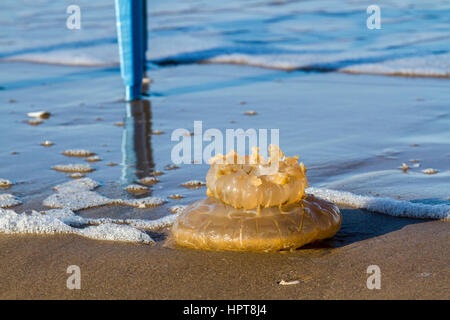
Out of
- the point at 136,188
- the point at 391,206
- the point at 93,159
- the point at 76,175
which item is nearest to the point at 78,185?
the point at 76,175

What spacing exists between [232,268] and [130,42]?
13.1 feet

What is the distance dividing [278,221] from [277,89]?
4254 mm

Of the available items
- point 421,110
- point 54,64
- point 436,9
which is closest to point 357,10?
point 436,9

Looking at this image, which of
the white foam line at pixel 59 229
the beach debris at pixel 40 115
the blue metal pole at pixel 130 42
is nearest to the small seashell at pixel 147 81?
the blue metal pole at pixel 130 42

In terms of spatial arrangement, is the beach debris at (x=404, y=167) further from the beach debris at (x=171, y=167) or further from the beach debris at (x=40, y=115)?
the beach debris at (x=40, y=115)

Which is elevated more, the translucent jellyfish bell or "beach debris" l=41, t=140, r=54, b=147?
the translucent jellyfish bell

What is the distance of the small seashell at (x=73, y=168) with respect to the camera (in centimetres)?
462

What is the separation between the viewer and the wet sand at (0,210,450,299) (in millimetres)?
Result: 2704

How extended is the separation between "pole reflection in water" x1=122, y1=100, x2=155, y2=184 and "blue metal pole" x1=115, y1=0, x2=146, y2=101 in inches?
6.9

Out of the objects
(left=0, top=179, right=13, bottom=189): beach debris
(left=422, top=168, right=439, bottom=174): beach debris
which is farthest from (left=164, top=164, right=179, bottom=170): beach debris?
(left=422, top=168, right=439, bottom=174): beach debris

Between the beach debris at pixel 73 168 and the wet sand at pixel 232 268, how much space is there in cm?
126

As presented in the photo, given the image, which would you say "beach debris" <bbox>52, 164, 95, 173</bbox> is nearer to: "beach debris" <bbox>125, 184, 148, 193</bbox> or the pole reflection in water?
the pole reflection in water

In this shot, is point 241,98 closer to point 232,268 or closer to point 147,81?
point 147,81

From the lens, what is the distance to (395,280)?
2764 millimetres
